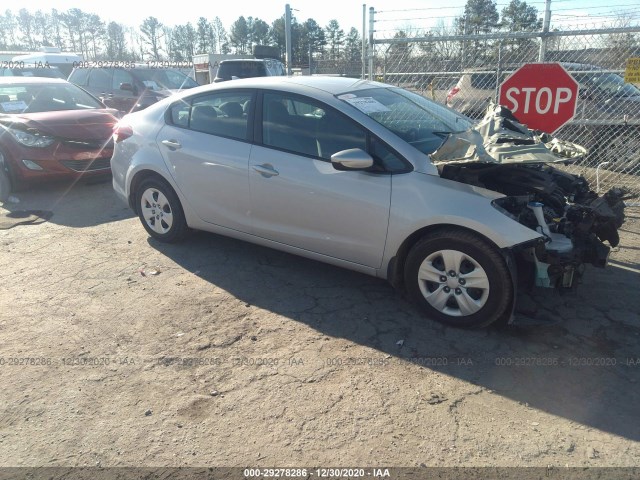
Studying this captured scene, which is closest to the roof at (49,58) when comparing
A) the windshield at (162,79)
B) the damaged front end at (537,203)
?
the windshield at (162,79)

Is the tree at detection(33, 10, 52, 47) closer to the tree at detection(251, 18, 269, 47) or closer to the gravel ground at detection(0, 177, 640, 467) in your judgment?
the tree at detection(251, 18, 269, 47)

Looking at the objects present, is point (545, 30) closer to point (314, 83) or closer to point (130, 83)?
point (314, 83)

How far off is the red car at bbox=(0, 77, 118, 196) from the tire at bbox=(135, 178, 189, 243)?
2760 mm

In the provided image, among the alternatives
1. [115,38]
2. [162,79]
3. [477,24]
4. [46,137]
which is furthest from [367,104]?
[115,38]

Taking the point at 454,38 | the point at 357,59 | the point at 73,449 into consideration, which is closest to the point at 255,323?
the point at 73,449

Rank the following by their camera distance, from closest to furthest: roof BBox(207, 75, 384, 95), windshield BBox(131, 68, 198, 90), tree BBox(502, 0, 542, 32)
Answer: roof BBox(207, 75, 384, 95) < tree BBox(502, 0, 542, 32) < windshield BBox(131, 68, 198, 90)

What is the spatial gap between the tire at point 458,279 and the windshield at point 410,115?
2.49 feet

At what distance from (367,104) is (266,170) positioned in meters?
0.99

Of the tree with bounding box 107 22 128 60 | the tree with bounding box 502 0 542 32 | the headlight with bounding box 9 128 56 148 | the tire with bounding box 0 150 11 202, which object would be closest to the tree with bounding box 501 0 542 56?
the tree with bounding box 502 0 542 32

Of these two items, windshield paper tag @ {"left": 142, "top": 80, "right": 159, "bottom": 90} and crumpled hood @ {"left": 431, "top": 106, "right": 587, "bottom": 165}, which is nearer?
crumpled hood @ {"left": 431, "top": 106, "right": 587, "bottom": 165}

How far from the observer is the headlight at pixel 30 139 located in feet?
23.4

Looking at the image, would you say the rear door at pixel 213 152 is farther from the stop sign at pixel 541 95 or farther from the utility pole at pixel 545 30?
the utility pole at pixel 545 30

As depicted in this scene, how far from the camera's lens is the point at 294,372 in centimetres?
317

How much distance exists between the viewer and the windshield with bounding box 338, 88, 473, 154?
12.8 feet
